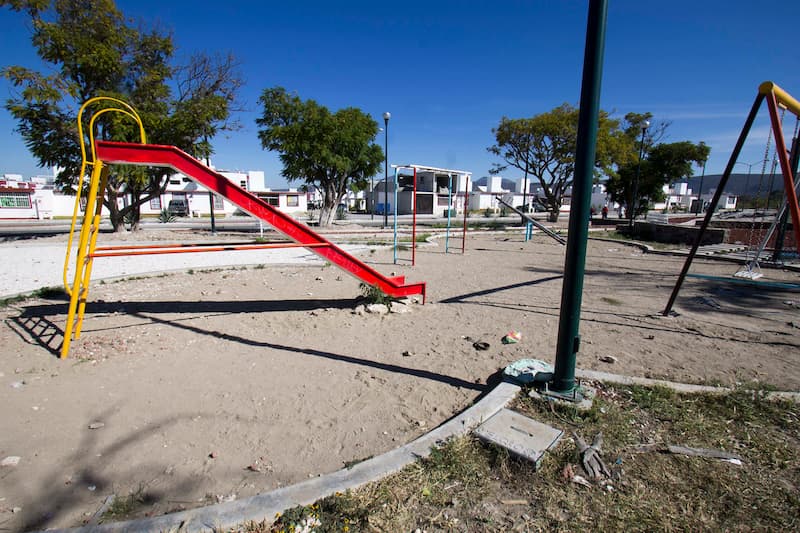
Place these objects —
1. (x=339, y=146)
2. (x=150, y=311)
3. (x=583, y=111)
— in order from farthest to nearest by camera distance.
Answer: (x=339, y=146), (x=150, y=311), (x=583, y=111)

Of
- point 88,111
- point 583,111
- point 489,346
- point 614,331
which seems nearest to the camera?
point 583,111

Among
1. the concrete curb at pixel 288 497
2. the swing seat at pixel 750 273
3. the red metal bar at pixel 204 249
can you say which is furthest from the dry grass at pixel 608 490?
the swing seat at pixel 750 273

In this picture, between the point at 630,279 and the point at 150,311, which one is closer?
the point at 150,311

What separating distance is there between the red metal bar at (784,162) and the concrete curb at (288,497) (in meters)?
3.89

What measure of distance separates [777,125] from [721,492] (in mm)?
3855

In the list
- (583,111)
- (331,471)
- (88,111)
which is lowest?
(331,471)

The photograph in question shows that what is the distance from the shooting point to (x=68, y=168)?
45.2ft

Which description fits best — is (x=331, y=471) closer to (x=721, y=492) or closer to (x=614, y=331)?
(x=721, y=492)

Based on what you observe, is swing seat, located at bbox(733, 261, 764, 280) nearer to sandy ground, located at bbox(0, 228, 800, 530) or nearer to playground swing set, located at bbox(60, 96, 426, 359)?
sandy ground, located at bbox(0, 228, 800, 530)

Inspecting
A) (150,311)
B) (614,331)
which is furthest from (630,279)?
(150,311)

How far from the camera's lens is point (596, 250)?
13.1 meters

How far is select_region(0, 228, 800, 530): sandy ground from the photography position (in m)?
2.42

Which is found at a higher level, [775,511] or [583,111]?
[583,111]

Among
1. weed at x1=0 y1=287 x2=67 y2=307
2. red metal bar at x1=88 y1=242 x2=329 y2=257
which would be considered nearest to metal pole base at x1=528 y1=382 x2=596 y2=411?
red metal bar at x1=88 y1=242 x2=329 y2=257
